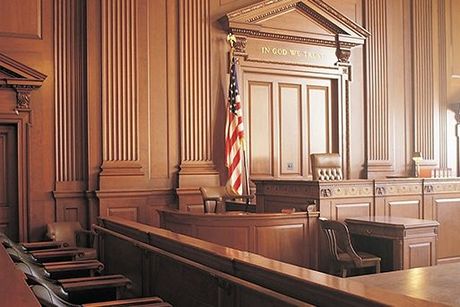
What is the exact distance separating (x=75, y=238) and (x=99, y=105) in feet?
5.69

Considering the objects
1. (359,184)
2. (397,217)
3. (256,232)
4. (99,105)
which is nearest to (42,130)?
(99,105)

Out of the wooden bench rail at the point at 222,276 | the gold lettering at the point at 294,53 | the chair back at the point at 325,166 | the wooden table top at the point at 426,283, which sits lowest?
the wooden table top at the point at 426,283

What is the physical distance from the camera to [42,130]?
7.13m

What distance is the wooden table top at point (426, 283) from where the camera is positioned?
9.83ft

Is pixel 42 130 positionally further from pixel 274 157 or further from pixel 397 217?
pixel 397 217

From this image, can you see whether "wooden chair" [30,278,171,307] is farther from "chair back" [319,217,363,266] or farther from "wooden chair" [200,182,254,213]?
"wooden chair" [200,182,254,213]

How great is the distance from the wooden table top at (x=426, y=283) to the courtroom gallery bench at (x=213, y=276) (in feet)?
2.45

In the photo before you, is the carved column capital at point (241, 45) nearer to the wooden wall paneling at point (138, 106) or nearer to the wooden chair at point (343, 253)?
the wooden wall paneling at point (138, 106)

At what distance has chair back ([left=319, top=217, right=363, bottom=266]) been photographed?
572 cm

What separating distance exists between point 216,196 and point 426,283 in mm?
4268

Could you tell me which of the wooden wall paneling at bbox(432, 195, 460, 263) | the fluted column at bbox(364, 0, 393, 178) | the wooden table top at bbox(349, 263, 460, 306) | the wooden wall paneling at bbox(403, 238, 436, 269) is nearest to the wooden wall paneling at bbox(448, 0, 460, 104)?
the fluted column at bbox(364, 0, 393, 178)

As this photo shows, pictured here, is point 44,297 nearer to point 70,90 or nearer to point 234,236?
point 234,236

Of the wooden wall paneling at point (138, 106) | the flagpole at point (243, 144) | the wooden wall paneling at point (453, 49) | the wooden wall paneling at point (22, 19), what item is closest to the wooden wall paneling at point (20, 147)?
the wooden wall paneling at point (22, 19)

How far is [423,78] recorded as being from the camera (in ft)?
33.2
